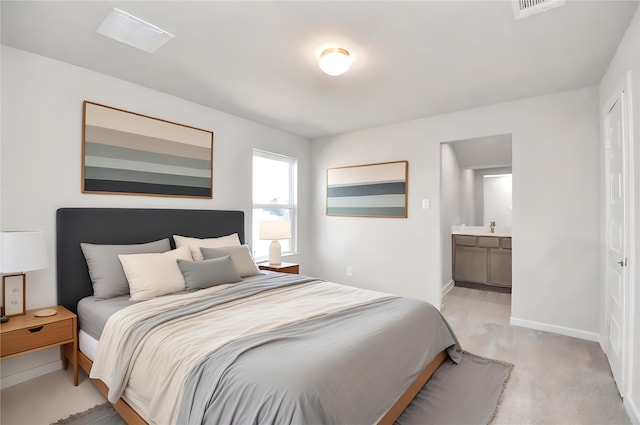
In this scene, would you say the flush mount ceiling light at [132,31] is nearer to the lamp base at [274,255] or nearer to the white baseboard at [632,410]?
the lamp base at [274,255]

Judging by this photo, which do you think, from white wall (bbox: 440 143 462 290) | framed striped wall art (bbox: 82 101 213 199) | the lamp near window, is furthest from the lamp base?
white wall (bbox: 440 143 462 290)

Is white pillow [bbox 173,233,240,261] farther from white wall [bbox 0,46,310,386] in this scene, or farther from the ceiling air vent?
the ceiling air vent

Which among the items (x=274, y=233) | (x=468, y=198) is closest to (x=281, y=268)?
(x=274, y=233)

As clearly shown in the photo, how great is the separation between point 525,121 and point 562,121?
32cm

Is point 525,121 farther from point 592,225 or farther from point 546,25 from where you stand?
point 546,25

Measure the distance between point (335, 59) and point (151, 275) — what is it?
2133mm

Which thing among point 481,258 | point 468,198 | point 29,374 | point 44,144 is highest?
point 44,144

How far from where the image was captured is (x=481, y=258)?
5148 millimetres

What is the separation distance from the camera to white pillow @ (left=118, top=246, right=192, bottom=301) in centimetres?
241

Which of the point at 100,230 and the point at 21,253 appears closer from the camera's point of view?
the point at 21,253

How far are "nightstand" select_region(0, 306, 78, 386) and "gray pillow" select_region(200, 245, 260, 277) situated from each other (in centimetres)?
108

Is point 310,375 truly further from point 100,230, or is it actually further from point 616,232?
point 616,232

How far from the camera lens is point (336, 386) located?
4.44ft

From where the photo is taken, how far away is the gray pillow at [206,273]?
2596mm
